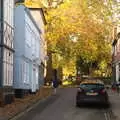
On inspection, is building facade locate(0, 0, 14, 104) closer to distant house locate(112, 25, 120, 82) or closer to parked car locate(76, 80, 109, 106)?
parked car locate(76, 80, 109, 106)

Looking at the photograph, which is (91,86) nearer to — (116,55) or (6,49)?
(6,49)

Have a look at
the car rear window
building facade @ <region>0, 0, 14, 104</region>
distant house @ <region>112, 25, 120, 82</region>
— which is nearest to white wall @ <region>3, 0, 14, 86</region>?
building facade @ <region>0, 0, 14, 104</region>

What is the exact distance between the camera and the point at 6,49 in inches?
1070

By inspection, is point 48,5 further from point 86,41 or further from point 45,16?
point 86,41

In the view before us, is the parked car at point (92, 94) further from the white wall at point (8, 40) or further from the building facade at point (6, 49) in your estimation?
the white wall at point (8, 40)

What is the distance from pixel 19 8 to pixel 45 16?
23928 mm

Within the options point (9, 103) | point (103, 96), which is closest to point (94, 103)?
point (103, 96)

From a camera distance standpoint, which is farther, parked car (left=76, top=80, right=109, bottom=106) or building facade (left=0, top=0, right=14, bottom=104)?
parked car (left=76, top=80, right=109, bottom=106)

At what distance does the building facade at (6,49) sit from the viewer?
2581 cm

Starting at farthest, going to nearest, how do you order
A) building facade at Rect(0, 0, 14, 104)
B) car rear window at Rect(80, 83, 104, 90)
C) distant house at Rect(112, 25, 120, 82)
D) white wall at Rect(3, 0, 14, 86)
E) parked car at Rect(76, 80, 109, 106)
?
distant house at Rect(112, 25, 120, 82)
car rear window at Rect(80, 83, 104, 90)
parked car at Rect(76, 80, 109, 106)
white wall at Rect(3, 0, 14, 86)
building facade at Rect(0, 0, 14, 104)

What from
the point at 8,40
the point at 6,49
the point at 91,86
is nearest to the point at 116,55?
the point at 91,86

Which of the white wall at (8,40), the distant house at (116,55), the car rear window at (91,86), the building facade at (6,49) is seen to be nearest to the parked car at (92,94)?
the car rear window at (91,86)

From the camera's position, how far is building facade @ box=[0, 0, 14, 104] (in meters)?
25.8

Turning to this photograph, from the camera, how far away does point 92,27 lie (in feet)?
192
